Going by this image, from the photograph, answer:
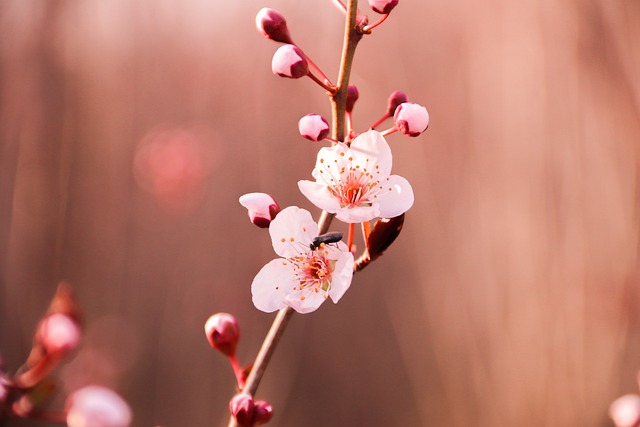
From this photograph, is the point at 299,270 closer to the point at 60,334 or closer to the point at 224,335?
the point at 224,335

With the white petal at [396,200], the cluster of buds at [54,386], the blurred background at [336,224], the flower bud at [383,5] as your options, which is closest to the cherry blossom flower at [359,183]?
the white petal at [396,200]

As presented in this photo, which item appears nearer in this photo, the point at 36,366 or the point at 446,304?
the point at 36,366

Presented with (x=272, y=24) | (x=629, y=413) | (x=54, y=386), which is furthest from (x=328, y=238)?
(x=629, y=413)

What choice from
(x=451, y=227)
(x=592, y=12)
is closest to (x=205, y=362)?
(x=451, y=227)

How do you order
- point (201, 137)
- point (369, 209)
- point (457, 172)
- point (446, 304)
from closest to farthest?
point (369, 209) < point (446, 304) < point (457, 172) < point (201, 137)

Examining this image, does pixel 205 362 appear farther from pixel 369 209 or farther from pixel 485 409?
pixel 369 209
